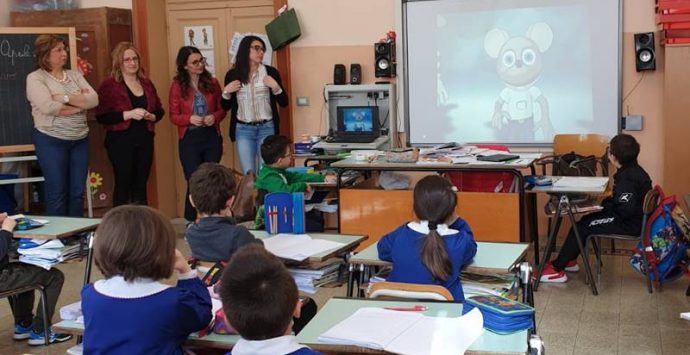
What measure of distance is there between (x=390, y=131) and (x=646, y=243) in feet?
8.50

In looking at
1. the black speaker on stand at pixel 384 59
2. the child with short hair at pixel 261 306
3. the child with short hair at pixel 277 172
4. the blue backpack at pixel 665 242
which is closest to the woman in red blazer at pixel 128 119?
the black speaker on stand at pixel 384 59

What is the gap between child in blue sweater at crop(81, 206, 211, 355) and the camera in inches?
92.4

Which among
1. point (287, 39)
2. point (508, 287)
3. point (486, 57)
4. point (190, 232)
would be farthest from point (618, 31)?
point (190, 232)

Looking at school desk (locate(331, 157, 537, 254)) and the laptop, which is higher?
the laptop

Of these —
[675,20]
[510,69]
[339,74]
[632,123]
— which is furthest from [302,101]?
[675,20]

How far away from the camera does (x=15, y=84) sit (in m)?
6.81

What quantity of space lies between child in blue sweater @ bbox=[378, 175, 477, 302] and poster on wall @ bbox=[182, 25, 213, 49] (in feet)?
16.3

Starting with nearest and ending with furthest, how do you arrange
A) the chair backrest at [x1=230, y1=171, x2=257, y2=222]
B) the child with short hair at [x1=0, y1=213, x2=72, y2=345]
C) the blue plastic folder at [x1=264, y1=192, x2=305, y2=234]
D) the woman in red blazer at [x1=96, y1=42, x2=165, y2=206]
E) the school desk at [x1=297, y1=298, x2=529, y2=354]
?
the school desk at [x1=297, y1=298, x2=529, y2=354]
the blue plastic folder at [x1=264, y1=192, x2=305, y2=234]
the child with short hair at [x1=0, y1=213, x2=72, y2=345]
the chair backrest at [x1=230, y1=171, x2=257, y2=222]
the woman in red blazer at [x1=96, y1=42, x2=165, y2=206]

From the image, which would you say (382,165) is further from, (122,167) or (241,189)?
(122,167)

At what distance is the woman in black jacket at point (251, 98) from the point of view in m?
6.99

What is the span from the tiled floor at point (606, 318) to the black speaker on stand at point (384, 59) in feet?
7.57

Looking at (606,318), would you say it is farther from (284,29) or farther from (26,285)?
(284,29)

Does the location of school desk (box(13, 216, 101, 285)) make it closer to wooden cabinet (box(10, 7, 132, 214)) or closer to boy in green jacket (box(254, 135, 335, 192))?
boy in green jacket (box(254, 135, 335, 192))

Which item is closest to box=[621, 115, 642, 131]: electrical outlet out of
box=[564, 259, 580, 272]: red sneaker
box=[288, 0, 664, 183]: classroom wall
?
box=[288, 0, 664, 183]: classroom wall
